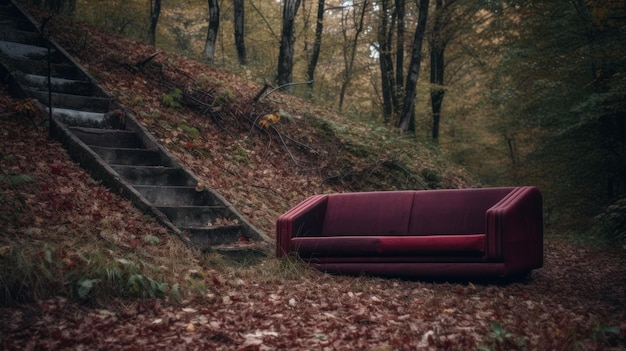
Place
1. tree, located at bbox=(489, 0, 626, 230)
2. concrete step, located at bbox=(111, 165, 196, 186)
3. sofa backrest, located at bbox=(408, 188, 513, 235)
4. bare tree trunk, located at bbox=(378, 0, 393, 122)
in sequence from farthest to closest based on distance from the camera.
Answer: bare tree trunk, located at bbox=(378, 0, 393, 122)
tree, located at bbox=(489, 0, 626, 230)
concrete step, located at bbox=(111, 165, 196, 186)
sofa backrest, located at bbox=(408, 188, 513, 235)

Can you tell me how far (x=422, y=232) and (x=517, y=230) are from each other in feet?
4.41

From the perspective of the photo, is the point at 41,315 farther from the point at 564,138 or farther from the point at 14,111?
the point at 564,138

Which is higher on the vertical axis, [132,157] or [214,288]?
[132,157]

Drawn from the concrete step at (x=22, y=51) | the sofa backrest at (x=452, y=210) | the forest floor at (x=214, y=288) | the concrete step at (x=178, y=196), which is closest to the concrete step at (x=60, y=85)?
the forest floor at (x=214, y=288)

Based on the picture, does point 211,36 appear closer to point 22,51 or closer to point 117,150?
point 22,51

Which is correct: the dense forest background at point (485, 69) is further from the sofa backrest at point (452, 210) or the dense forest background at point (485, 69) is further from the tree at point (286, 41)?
the sofa backrest at point (452, 210)

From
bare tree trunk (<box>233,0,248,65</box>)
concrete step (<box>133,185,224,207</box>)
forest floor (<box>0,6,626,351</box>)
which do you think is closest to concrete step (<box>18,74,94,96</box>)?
forest floor (<box>0,6,626,351</box>)

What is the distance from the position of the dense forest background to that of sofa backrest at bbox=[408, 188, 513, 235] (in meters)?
3.22

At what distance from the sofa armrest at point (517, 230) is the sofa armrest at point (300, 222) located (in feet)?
7.30

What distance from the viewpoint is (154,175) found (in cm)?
741

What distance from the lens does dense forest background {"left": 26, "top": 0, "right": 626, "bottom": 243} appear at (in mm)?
11242

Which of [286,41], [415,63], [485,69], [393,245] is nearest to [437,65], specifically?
[485,69]

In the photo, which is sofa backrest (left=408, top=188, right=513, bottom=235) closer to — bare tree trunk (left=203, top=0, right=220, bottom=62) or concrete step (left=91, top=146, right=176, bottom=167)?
concrete step (left=91, top=146, right=176, bottom=167)

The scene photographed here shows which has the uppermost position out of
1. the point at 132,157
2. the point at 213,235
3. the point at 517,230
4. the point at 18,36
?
the point at 18,36
